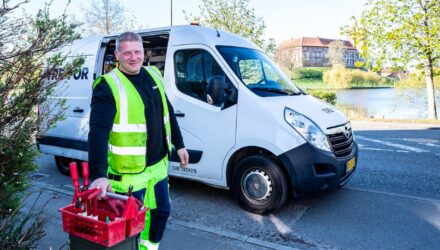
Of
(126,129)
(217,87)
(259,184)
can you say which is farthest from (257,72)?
(126,129)

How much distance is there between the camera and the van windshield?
14.7 feet

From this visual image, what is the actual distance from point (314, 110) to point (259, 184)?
43.6 inches

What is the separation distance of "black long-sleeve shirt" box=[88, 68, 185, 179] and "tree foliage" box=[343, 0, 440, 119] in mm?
15959

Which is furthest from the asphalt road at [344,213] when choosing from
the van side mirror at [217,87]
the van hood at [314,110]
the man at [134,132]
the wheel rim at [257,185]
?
the van side mirror at [217,87]

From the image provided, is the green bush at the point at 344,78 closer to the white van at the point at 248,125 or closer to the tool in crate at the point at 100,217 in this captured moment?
the white van at the point at 248,125

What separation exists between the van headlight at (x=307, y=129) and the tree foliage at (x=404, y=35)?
13995 millimetres

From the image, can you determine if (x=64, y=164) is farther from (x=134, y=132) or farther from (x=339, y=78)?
(x=339, y=78)

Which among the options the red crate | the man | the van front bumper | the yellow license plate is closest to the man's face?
the man

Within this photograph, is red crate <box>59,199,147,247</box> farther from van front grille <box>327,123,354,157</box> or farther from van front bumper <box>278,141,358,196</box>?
van front grille <box>327,123,354,157</box>

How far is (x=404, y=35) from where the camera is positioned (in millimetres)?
15969

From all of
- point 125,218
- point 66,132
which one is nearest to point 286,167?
point 125,218

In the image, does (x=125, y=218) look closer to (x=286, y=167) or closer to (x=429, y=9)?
(x=286, y=167)

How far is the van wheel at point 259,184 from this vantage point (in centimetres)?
414

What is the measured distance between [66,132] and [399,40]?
15.2 meters
